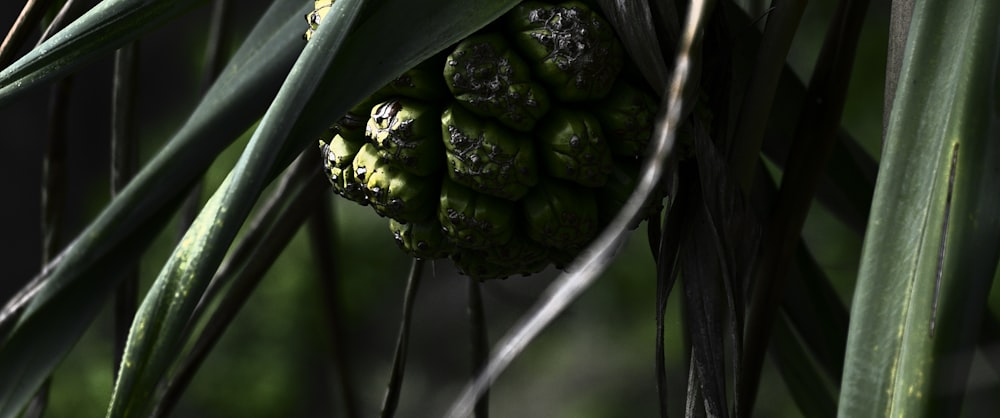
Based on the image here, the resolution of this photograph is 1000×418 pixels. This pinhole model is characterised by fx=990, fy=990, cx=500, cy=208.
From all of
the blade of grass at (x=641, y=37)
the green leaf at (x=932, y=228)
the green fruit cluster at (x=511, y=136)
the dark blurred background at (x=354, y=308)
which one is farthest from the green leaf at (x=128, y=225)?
the dark blurred background at (x=354, y=308)

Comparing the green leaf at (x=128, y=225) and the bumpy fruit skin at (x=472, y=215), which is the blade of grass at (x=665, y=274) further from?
the green leaf at (x=128, y=225)

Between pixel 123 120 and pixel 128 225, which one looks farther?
pixel 123 120

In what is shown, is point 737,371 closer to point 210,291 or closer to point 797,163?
point 797,163

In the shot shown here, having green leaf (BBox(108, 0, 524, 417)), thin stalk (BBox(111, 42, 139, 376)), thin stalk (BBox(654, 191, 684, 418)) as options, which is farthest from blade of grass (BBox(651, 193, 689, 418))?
thin stalk (BBox(111, 42, 139, 376))

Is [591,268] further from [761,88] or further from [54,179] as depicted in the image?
[54,179]

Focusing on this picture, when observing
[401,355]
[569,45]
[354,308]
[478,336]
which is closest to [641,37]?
[569,45]
